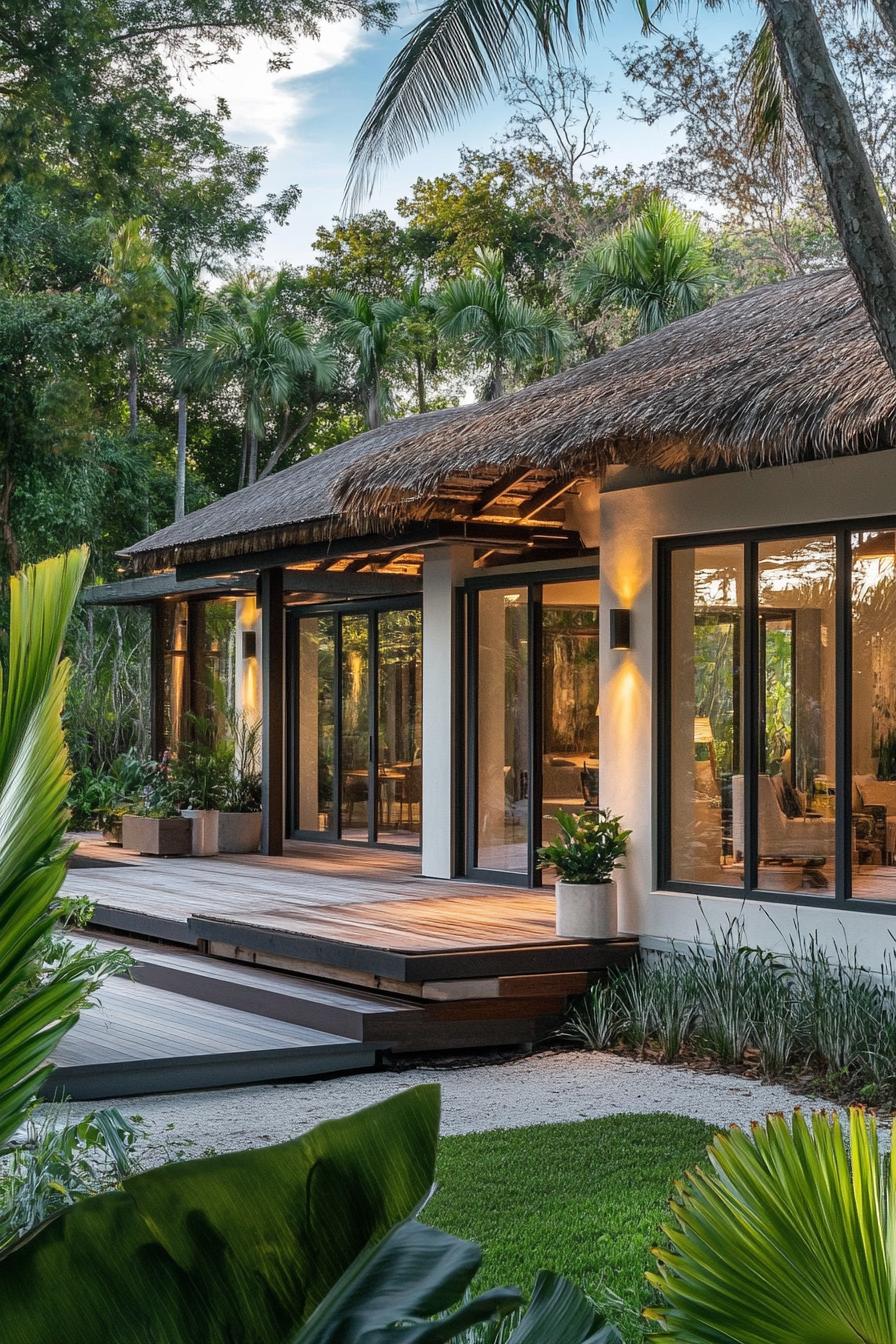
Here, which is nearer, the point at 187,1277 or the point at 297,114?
the point at 187,1277

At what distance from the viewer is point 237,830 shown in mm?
14211

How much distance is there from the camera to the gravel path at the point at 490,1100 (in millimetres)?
6102

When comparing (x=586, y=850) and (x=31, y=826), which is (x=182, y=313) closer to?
(x=586, y=850)

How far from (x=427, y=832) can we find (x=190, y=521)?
5.36m

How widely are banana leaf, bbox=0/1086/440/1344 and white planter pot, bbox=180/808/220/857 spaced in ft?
43.1

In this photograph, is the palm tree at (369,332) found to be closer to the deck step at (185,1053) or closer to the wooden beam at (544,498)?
the wooden beam at (544,498)

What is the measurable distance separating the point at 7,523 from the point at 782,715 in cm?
1604

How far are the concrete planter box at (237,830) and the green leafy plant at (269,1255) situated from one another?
43.3 feet

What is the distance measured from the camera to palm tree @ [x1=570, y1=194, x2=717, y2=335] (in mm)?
21750

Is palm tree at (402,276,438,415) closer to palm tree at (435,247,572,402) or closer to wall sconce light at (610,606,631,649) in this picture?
palm tree at (435,247,572,402)

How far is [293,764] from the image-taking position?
1580cm

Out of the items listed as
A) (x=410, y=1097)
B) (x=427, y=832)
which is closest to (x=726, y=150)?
(x=427, y=832)

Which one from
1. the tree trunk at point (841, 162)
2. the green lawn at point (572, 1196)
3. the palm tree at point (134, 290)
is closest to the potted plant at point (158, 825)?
the palm tree at point (134, 290)

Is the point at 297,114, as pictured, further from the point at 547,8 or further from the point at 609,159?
the point at 547,8
